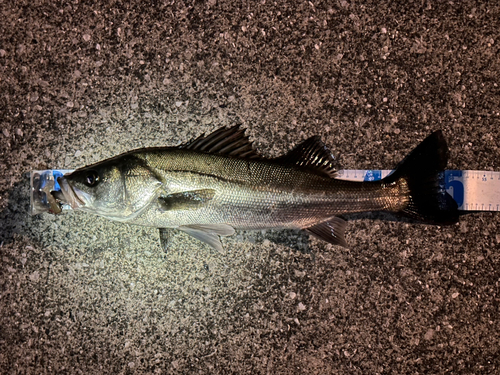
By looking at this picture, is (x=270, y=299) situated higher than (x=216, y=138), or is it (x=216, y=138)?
(x=216, y=138)

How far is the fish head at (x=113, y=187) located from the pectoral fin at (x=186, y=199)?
0.27ft

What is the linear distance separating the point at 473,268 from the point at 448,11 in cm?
181

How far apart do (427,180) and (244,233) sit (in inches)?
47.4

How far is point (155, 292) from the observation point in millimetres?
2336

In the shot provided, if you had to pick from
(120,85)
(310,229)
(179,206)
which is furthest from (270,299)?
(120,85)

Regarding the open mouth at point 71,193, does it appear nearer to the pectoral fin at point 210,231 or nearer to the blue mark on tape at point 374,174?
the pectoral fin at point 210,231

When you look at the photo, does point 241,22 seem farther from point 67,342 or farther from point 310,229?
point 67,342

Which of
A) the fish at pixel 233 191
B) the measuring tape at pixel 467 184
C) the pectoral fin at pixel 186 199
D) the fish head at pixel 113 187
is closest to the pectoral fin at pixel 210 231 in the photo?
the fish at pixel 233 191

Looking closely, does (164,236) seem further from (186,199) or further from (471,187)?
(471,187)

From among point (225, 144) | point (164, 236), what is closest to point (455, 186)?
point (225, 144)

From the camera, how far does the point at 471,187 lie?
2305 millimetres

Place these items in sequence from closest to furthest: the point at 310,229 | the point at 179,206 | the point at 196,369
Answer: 1. the point at 179,206
2. the point at 310,229
3. the point at 196,369

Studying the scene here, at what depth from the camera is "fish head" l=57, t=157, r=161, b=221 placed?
1928 millimetres

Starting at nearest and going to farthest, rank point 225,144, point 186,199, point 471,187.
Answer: point 186,199
point 225,144
point 471,187
